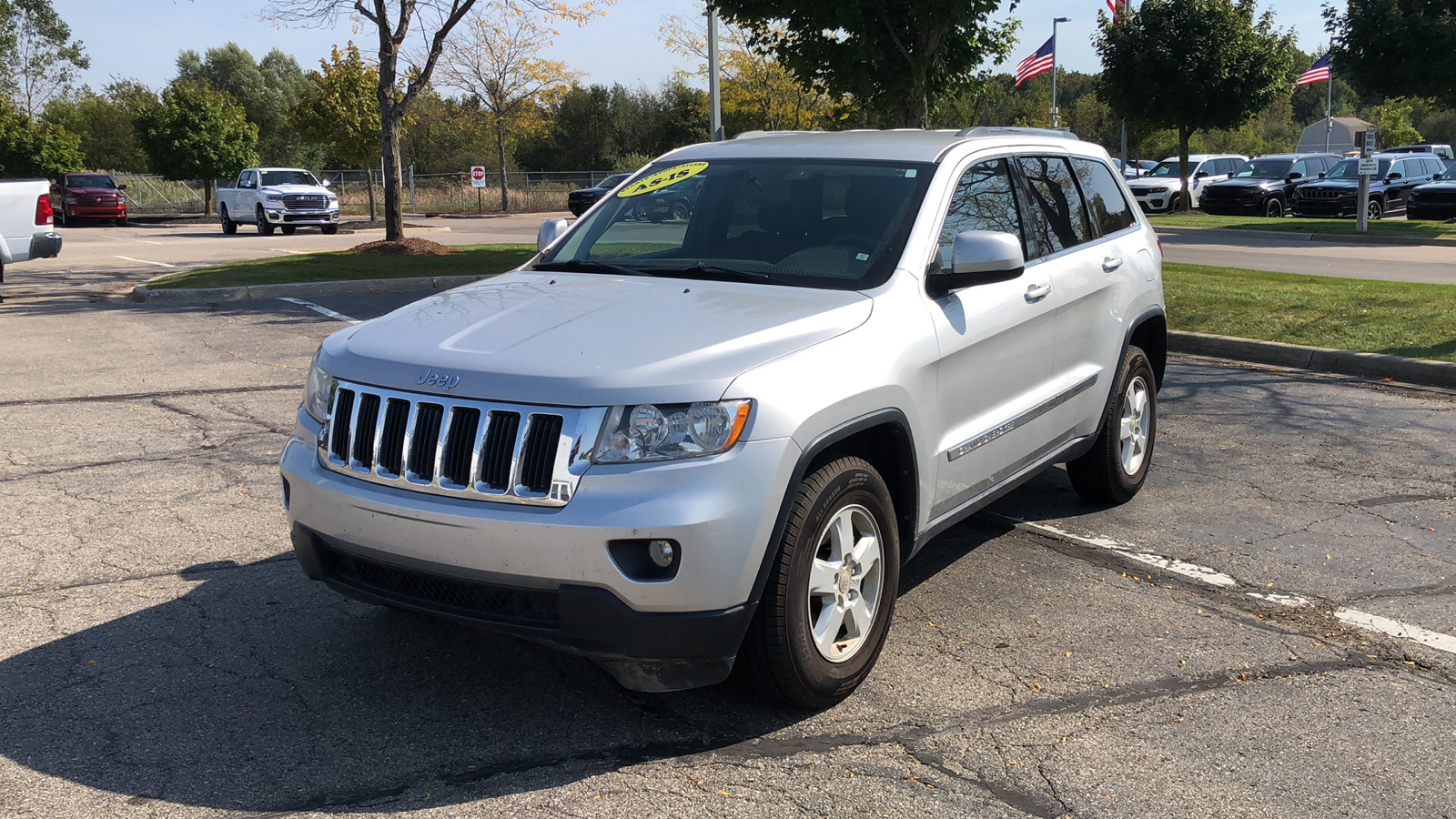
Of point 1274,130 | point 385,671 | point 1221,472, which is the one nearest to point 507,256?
point 1221,472

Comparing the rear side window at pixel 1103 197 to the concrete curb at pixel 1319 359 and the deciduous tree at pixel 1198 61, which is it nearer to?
the concrete curb at pixel 1319 359

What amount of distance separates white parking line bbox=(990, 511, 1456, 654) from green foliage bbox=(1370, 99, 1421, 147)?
82.5 metres

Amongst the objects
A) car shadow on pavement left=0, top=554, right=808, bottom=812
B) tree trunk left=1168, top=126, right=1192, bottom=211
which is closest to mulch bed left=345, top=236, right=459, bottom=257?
car shadow on pavement left=0, top=554, right=808, bottom=812

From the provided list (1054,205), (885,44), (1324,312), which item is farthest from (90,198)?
(1054,205)

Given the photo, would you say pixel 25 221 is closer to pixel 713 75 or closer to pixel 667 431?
pixel 713 75

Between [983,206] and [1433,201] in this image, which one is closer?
[983,206]

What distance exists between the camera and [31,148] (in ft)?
154

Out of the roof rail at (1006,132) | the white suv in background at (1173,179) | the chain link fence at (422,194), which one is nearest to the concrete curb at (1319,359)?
the roof rail at (1006,132)

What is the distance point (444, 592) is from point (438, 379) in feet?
2.03

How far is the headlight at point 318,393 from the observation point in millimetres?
3859

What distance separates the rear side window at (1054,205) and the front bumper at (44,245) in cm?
1345

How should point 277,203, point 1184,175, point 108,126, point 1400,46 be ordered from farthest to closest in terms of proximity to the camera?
point 108,126 < point 1184,175 < point 277,203 < point 1400,46

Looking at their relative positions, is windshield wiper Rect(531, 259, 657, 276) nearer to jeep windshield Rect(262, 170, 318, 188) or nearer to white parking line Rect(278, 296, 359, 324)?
white parking line Rect(278, 296, 359, 324)

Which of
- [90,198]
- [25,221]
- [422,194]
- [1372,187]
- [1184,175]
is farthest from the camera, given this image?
[422,194]
